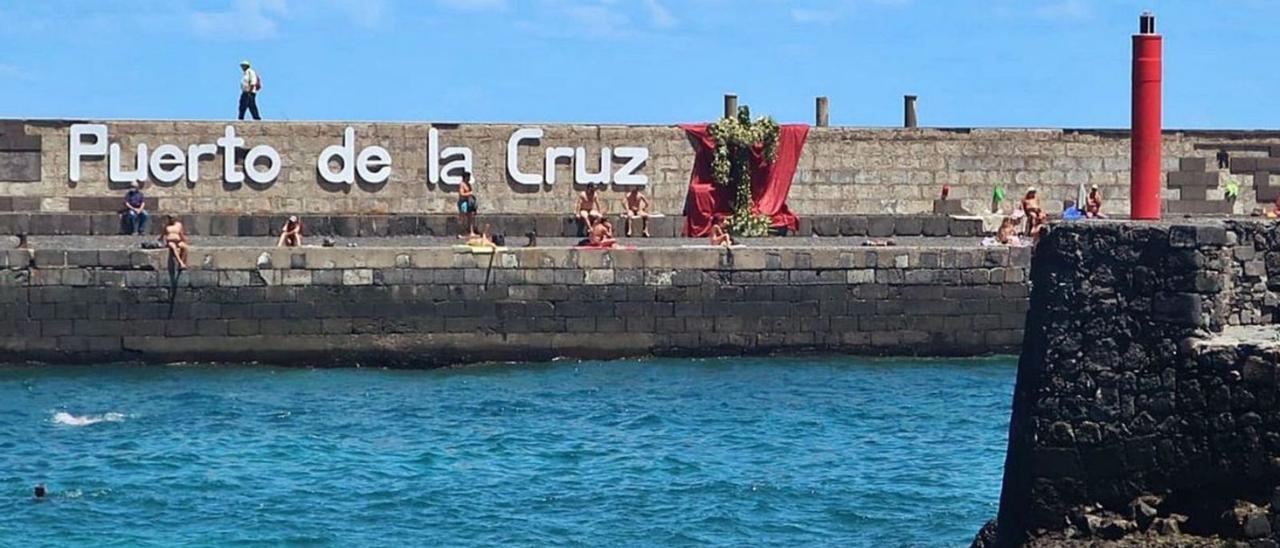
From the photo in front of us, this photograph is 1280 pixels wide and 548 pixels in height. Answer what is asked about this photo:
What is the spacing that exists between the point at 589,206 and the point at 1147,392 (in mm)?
21663

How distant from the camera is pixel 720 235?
32.2m

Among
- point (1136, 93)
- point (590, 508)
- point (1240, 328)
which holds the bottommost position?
point (590, 508)

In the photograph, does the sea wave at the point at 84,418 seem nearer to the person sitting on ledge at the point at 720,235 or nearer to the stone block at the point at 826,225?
the person sitting on ledge at the point at 720,235

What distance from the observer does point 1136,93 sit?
13727 mm

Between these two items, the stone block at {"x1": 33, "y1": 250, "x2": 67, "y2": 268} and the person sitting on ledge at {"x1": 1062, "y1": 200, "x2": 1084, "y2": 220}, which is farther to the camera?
the person sitting on ledge at {"x1": 1062, "y1": 200, "x2": 1084, "y2": 220}

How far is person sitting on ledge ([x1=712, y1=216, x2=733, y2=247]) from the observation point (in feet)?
102

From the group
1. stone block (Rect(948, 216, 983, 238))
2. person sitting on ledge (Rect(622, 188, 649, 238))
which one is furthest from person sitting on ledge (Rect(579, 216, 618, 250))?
stone block (Rect(948, 216, 983, 238))

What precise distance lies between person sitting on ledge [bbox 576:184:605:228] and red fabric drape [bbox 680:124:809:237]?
4.47 ft

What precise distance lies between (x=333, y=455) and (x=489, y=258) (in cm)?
745

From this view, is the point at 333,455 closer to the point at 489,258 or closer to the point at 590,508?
the point at 590,508

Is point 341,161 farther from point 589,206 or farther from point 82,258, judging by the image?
point 82,258

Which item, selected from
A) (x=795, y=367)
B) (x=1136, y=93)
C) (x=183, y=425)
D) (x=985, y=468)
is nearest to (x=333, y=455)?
(x=183, y=425)

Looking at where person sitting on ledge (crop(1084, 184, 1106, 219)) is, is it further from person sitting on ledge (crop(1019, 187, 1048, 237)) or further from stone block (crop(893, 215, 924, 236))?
stone block (crop(893, 215, 924, 236))

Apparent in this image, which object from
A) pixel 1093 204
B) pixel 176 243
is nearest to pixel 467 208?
pixel 176 243
